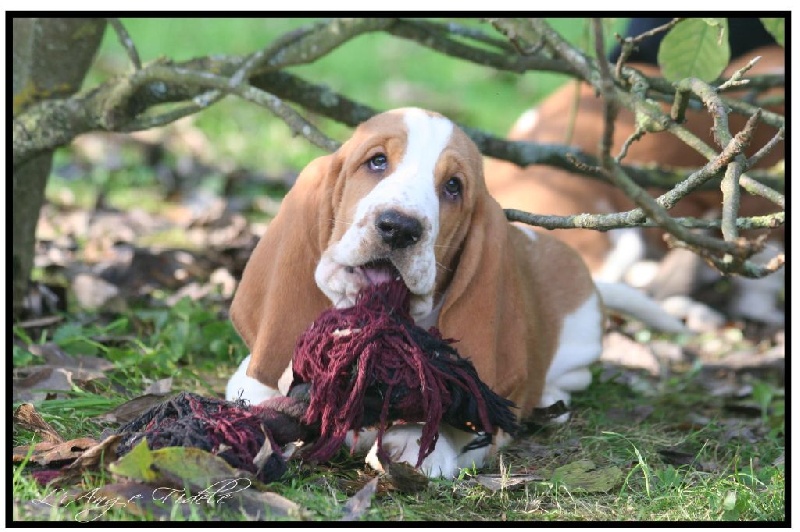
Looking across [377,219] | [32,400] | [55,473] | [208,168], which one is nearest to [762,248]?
[377,219]

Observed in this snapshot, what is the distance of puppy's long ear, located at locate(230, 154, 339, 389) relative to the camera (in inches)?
132

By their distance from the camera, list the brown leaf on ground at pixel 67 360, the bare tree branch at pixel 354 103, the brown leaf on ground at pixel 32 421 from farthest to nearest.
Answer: the brown leaf on ground at pixel 67 360
the bare tree branch at pixel 354 103
the brown leaf on ground at pixel 32 421

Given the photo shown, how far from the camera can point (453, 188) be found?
3418 mm

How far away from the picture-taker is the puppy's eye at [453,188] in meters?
3.38

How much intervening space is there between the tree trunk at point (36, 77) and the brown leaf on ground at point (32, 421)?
4.65 feet

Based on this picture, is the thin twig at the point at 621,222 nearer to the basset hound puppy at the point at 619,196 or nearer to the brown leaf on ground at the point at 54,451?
the brown leaf on ground at the point at 54,451

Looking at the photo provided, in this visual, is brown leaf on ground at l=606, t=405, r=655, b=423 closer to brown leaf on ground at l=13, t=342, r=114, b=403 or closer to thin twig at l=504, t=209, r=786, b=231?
thin twig at l=504, t=209, r=786, b=231

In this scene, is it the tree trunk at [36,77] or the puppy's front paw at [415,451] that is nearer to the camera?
the puppy's front paw at [415,451]

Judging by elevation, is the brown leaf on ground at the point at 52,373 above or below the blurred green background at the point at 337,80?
below

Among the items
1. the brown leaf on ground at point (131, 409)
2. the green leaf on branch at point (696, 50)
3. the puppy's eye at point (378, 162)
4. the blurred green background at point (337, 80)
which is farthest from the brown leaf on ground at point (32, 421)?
the blurred green background at point (337, 80)

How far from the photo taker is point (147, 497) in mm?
2596

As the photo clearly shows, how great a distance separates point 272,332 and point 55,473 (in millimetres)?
837

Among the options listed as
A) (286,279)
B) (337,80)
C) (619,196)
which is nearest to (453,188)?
(286,279)

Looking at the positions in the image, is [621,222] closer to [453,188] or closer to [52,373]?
[453,188]
